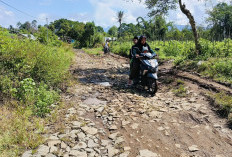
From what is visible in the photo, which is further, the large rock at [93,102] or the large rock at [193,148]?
the large rock at [93,102]

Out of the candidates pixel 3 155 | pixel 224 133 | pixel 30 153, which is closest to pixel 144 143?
pixel 224 133

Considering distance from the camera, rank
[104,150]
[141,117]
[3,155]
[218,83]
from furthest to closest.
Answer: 1. [218,83]
2. [141,117]
3. [104,150]
4. [3,155]

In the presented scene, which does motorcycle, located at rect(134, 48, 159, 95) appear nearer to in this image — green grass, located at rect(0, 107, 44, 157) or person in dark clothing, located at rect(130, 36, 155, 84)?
person in dark clothing, located at rect(130, 36, 155, 84)

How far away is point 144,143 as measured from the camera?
3.40 metres

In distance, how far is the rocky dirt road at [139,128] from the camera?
3.19 meters

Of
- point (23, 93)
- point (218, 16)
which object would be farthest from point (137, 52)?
point (218, 16)

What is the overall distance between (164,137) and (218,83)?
14.0 feet

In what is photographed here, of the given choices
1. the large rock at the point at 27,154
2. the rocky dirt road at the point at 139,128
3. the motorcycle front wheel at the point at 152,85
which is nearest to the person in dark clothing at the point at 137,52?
the motorcycle front wheel at the point at 152,85

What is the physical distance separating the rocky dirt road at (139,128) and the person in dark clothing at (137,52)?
37.8 inches

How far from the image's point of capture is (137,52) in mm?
6570

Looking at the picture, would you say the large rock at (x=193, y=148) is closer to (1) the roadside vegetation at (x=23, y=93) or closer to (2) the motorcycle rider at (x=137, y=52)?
(1) the roadside vegetation at (x=23, y=93)

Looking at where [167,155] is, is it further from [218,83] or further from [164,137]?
[218,83]

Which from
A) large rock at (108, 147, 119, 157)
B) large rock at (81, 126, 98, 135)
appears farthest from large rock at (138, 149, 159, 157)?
large rock at (81, 126, 98, 135)

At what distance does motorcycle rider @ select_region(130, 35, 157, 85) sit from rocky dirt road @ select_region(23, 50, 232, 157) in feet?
3.11
